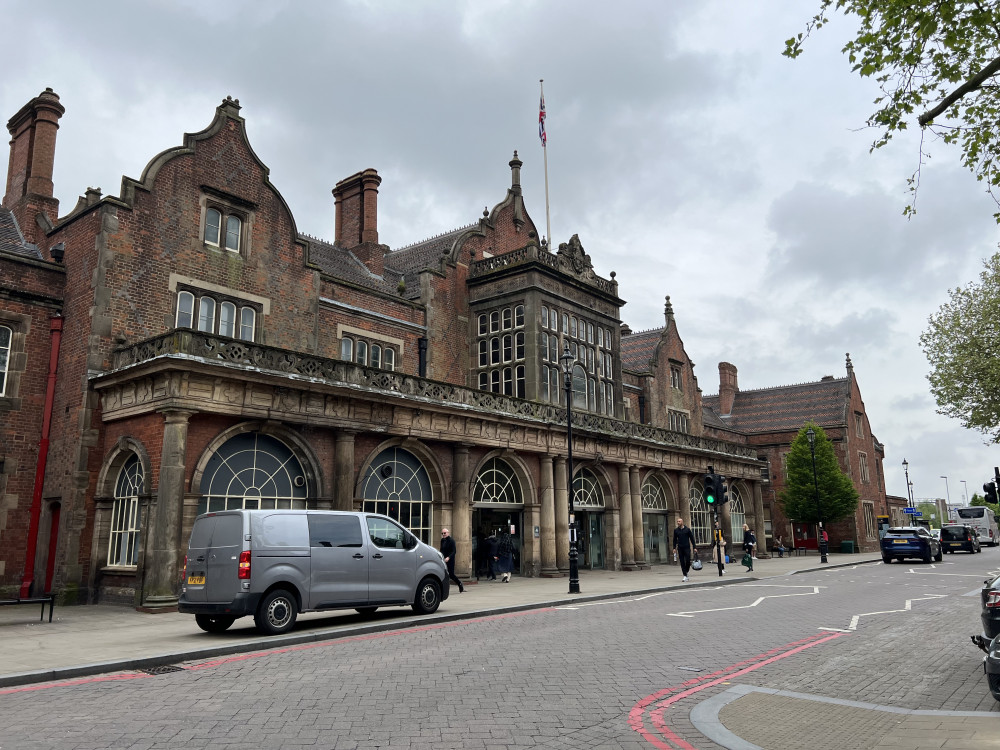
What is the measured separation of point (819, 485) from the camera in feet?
165

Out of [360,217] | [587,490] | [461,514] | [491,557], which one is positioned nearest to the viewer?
[461,514]

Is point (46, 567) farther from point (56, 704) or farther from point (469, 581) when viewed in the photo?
point (56, 704)

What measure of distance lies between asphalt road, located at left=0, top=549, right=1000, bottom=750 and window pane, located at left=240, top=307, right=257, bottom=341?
1254cm

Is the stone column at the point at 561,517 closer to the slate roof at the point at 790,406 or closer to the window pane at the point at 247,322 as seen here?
the window pane at the point at 247,322

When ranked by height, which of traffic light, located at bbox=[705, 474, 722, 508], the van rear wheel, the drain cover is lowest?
the drain cover

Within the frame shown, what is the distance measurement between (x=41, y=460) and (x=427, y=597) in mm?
12043

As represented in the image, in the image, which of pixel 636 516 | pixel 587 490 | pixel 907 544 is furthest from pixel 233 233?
pixel 907 544

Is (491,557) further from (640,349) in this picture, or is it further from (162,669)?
(640,349)

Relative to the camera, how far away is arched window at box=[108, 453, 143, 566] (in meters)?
18.6

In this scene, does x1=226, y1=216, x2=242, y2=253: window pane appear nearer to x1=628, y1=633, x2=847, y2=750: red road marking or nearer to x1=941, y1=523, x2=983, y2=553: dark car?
x1=628, y1=633, x2=847, y2=750: red road marking

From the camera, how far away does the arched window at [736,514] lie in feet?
137

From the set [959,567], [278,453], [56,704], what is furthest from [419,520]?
[959,567]

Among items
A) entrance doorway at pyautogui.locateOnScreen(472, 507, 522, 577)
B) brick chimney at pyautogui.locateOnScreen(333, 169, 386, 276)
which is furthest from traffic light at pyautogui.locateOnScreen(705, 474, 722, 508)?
brick chimney at pyautogui.locateOnScreen(333, 169, 386, 276)

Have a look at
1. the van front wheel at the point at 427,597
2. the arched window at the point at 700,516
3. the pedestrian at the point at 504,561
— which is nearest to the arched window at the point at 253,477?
the van front wheel at the point at 427,597
